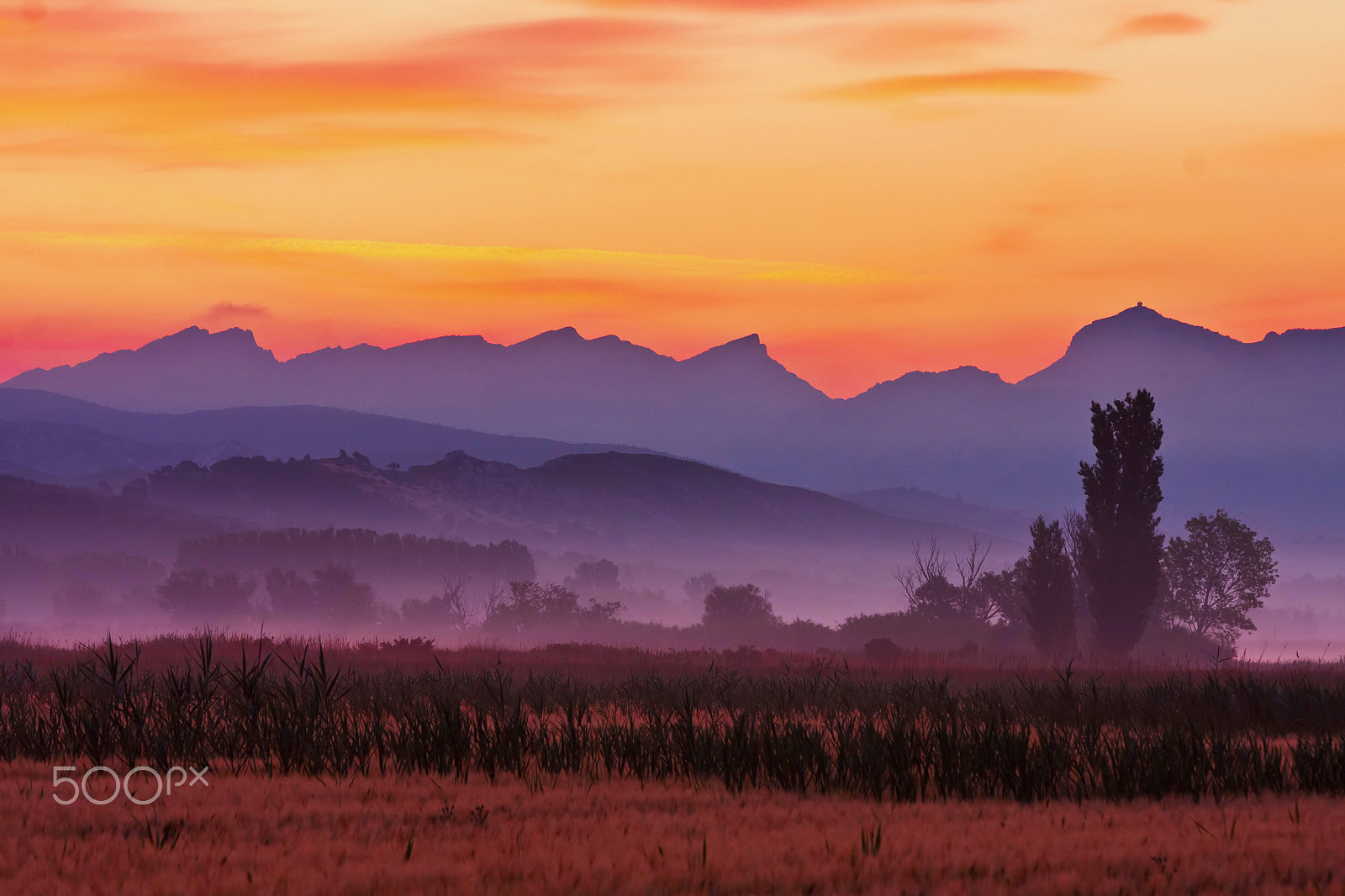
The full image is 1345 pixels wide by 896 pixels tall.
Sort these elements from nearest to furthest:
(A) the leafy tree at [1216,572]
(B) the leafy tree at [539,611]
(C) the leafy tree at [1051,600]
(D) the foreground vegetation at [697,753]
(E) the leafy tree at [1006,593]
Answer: (D) the foreground vegetation at [697,753]
(C) the leafy tree at [1051,600]
(E) the leafy tree at [1006,593]
(A) the leafy tree at [1216,572]
(B) the leafy tree at [539,611]

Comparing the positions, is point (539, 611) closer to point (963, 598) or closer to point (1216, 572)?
point (963, 598)

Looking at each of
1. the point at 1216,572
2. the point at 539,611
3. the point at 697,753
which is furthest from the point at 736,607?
the point at 697,753

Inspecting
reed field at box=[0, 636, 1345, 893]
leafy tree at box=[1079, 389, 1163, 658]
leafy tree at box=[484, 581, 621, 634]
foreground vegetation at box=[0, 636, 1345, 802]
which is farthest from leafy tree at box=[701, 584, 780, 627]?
foreground vegetation at box=[0, 636, 1345, 802]

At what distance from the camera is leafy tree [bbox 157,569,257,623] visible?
177875mm

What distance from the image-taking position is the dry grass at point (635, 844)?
8938mm

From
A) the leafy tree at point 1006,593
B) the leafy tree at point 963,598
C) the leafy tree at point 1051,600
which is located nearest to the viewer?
the leafy tree at point 1051,600

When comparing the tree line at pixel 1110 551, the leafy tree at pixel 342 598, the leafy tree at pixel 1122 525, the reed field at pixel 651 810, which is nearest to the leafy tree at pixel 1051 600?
the tree line at pixel 1110 551

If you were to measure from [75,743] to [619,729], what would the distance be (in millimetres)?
6367

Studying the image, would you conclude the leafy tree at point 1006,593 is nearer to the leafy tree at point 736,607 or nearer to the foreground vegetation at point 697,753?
the leafy tree at point 736,607

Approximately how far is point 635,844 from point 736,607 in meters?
127

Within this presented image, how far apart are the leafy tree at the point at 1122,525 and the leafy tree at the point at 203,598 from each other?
13976 centimetres

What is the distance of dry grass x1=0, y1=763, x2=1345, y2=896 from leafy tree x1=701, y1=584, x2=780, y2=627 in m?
121

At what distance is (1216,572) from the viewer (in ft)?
313

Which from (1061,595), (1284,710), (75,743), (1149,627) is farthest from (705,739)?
(1149,627)
